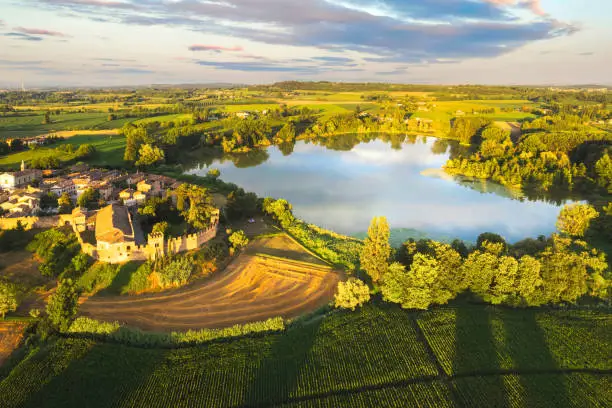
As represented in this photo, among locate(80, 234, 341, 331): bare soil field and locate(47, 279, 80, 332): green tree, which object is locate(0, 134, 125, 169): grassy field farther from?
locate(47, 279, 80, 332): green tree

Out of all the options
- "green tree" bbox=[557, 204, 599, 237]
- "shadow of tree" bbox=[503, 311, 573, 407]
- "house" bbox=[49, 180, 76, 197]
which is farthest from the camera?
"house" bbox=[49, 180, 76, 197]

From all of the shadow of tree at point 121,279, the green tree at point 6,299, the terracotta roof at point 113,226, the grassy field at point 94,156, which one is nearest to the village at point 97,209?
the terracotta roof at point 113,226

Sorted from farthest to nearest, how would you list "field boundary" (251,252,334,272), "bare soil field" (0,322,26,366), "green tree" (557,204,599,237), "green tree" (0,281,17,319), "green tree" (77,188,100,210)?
"green tree" (77,188,100,210), "green tree" (557,204,599,237), "field boundary" (251,252,334,272), "green tree" (0,281,17,319), "bare soil field" (0,322,26,366)

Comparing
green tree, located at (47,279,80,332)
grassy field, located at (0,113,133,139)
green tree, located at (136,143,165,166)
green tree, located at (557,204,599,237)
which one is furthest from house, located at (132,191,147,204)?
grassy field, located at (0,113,133,139)

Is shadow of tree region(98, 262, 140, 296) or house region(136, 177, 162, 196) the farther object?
house region(136, 177, 162, 196)

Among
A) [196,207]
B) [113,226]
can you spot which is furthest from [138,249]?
[196,207]

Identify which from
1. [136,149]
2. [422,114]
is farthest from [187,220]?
[422,114]

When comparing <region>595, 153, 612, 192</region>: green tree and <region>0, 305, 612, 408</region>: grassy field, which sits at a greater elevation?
<region>595, 153, 612, 192</region>: green tree
